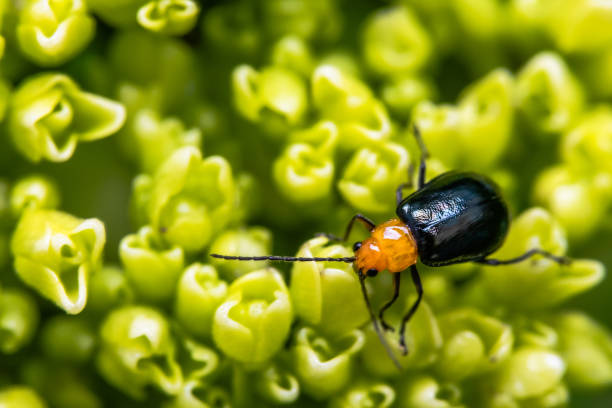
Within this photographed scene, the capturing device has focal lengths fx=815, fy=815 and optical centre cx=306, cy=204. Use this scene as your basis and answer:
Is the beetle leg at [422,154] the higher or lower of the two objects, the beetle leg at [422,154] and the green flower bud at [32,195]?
the higher

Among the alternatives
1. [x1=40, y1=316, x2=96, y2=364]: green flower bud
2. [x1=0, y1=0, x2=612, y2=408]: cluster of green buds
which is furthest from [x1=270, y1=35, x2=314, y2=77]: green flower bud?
[x1=40, y1=316, x2=96, y2=364]: green flower bud

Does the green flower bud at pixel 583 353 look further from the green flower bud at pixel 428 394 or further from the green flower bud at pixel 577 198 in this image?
the green flower bud at pixel 428 394

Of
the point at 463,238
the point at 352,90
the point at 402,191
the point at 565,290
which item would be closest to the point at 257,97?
the point at 352,90

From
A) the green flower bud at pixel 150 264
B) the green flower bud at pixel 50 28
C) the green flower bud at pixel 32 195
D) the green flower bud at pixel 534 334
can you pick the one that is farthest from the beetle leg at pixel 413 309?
the green flower bud at pixel 50 28

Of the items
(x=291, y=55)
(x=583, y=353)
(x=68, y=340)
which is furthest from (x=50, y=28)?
(x=583, y=353)

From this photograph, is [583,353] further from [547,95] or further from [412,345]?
[547,95]
